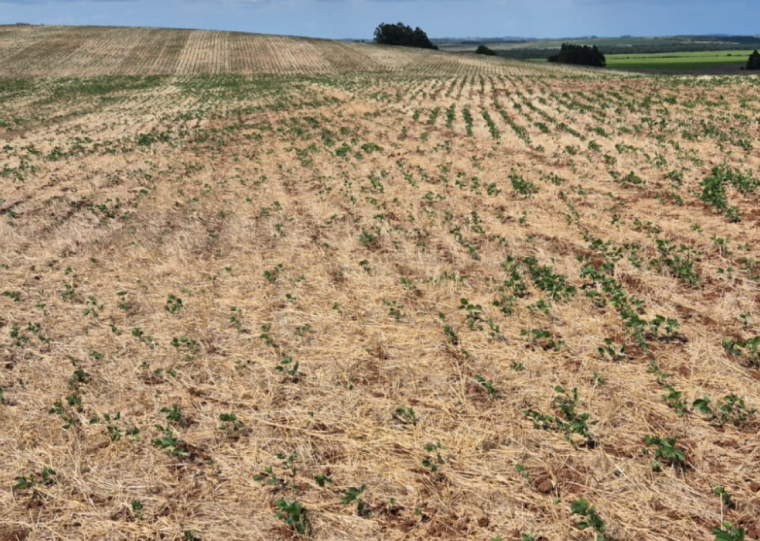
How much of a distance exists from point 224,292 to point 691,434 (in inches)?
255

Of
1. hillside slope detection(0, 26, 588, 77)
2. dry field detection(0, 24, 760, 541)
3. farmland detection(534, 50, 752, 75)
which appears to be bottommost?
dry field detection(0, 24, 760, 541)

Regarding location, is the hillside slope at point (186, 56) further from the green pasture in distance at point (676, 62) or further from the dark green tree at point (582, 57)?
the green pasture in distance at point (676, 62)

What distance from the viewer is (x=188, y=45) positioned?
82.6 m

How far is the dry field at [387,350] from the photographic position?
165 inches

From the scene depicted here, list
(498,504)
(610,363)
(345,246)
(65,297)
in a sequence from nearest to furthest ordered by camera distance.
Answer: (498,504), (610,363), (65,297), (345,246)

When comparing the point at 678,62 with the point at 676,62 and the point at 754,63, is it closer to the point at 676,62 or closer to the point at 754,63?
the point at 676,62

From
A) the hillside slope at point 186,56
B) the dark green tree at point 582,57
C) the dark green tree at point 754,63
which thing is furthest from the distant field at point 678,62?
the hillside slope at point 186,56

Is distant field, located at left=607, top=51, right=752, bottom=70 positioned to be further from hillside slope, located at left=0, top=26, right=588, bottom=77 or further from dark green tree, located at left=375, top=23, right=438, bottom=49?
dark green tree, located at left=375, top=23, right=438, bottom=49

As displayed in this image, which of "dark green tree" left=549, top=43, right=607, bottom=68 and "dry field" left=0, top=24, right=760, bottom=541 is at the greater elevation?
"dark green tree" left=549, top=43, right=607, bottom=68

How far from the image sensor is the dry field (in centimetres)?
420

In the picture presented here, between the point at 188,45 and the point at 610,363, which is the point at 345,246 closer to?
the point at 610,363

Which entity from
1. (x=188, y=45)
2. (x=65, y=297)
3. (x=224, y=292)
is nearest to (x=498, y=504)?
(x=224, y=292)

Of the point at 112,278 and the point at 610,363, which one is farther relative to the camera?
the point at 112,278

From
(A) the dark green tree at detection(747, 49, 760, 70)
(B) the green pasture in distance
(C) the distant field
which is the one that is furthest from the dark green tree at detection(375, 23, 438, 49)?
(A) the dark green tree at detection(747, 49, 760, 70)
